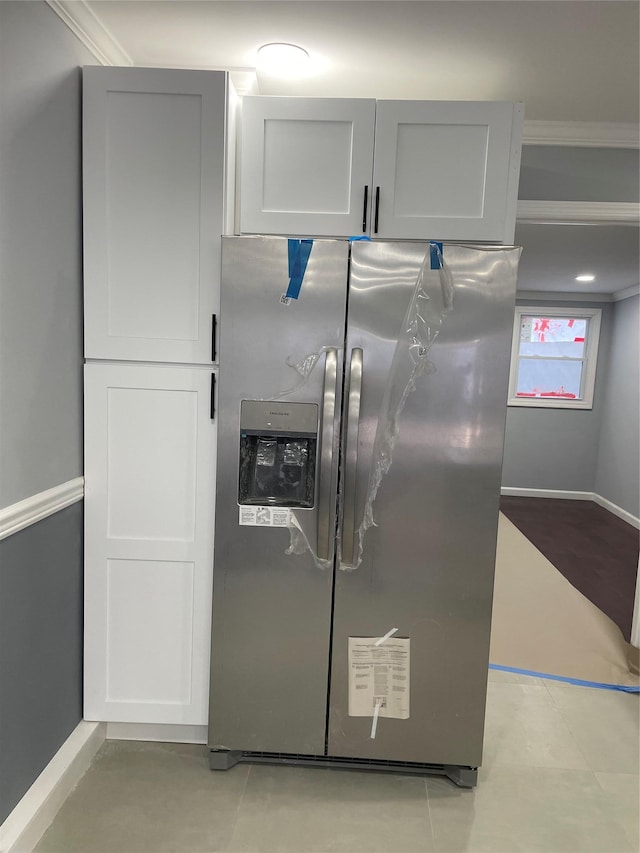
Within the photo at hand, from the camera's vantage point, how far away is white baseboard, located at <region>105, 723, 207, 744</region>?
213 cm

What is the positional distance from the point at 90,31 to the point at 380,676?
7.70ft

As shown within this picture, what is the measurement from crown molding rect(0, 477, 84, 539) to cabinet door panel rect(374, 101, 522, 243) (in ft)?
4.47

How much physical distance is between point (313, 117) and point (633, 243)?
354 centimetres

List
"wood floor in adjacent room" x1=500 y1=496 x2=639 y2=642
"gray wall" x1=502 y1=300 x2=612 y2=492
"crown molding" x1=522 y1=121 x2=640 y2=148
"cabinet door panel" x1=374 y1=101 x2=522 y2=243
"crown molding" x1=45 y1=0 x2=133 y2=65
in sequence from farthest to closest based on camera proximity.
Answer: "gray wall" x1=502 y1=300 x2=612 y2=492
"wood floor in adjacent room" x1=500 y1=496 x2=639 y2=642
"crown molding" x1=522 y1=121 x2=640 y2=148
"cabinet door panel" x1=374 y1=101 x2=522 y2=243
"crown molding" x1=45 y1=0 x2=133 y2=65

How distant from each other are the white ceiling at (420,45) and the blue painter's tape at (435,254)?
0.69m

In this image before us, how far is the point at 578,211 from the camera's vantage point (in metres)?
2.55

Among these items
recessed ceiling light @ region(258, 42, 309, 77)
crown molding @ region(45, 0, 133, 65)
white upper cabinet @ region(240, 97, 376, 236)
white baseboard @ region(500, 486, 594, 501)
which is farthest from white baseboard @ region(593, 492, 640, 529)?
crown molding @ region(45, 0, 133, 65)

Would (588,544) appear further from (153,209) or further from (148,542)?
(153,209)

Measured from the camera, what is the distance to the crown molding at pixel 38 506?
61.1 inches

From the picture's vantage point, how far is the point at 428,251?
1.78 m

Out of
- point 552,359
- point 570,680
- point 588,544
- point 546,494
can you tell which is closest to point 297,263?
point 570,680

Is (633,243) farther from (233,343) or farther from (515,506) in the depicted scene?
(233,343)

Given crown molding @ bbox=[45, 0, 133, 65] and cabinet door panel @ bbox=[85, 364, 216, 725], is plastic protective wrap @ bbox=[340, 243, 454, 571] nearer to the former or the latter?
cabinet door panel @ bbox=[85, 364, 216, 725]

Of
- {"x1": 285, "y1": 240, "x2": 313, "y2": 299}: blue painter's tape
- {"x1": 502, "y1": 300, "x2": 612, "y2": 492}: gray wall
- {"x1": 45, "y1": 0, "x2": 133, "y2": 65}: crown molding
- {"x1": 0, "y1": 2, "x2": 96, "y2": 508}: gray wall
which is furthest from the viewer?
{"x1": 502, "y1": 300, "x2": 612, "y2": 492}: gray wall
